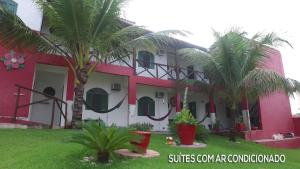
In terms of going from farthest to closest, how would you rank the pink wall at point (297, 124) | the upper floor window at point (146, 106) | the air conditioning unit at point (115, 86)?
1. the pink wall at point (297, 124)
2. the upper floor window at point (146, 106)
3. the air conditioning unit at point (115, 86)

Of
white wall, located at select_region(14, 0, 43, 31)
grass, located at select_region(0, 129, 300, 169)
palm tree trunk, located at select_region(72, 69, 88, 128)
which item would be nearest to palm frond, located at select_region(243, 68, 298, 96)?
grass, located at select_region(0, 129, 300, 169)

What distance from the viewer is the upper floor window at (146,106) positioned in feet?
42.1

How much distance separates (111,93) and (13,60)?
4.58 m

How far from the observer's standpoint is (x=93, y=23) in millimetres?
7629

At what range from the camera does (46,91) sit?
11.1 meters

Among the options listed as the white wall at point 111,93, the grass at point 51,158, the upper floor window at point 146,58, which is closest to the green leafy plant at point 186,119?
the grass at point 51,158

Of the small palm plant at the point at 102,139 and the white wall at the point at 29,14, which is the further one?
the white wall at the point at 29,14

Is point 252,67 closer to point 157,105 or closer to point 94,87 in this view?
point 157,105

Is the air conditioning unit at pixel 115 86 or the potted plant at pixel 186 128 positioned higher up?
the air conditioning unit at pixel 115 86

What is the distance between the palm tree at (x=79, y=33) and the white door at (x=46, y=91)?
2794 millimetres

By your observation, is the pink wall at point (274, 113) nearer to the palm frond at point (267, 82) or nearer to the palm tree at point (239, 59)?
the palm tree at point (239, 59)

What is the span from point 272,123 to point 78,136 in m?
13.4

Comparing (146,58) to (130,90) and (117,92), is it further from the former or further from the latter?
(130,90)

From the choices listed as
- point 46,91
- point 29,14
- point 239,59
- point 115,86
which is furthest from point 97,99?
point 239,59
